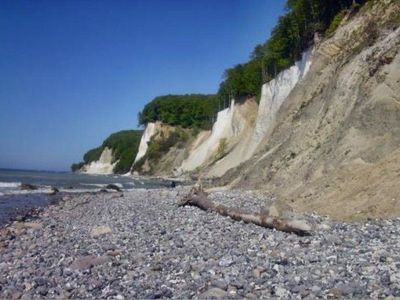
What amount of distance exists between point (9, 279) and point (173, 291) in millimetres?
3017

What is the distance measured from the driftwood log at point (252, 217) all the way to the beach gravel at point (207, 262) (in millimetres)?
212

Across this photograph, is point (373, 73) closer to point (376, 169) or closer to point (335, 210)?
point (376, 169)

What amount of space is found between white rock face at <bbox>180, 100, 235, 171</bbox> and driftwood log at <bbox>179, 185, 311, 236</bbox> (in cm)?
4878

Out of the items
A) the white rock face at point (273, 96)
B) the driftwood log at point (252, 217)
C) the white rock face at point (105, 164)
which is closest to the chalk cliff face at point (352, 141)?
the driftwood log at point (252, 217)

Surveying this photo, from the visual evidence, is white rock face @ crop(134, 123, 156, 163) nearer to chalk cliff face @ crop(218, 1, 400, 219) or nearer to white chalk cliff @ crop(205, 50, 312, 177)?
white chalk cliff @ crop(205, 50, 312, 177)

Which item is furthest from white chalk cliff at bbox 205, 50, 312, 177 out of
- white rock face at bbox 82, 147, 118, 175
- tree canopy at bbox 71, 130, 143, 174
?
white rock face at bbox 82, 147, 118, 175

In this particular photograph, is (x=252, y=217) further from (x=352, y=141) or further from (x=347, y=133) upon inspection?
(x=347, y=133)

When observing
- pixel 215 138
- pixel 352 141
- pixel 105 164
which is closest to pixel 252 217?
pixel 352 141

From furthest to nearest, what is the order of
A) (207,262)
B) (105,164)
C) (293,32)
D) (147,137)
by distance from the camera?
(105,164) → (147,137) → (293,32) → (207,262)

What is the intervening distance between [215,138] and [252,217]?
58656mm

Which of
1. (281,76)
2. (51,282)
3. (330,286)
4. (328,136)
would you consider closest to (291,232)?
(330,286)

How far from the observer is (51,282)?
7082 mm

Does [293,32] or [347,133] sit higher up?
[293,32]

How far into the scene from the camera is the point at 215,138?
69688 millimetres
